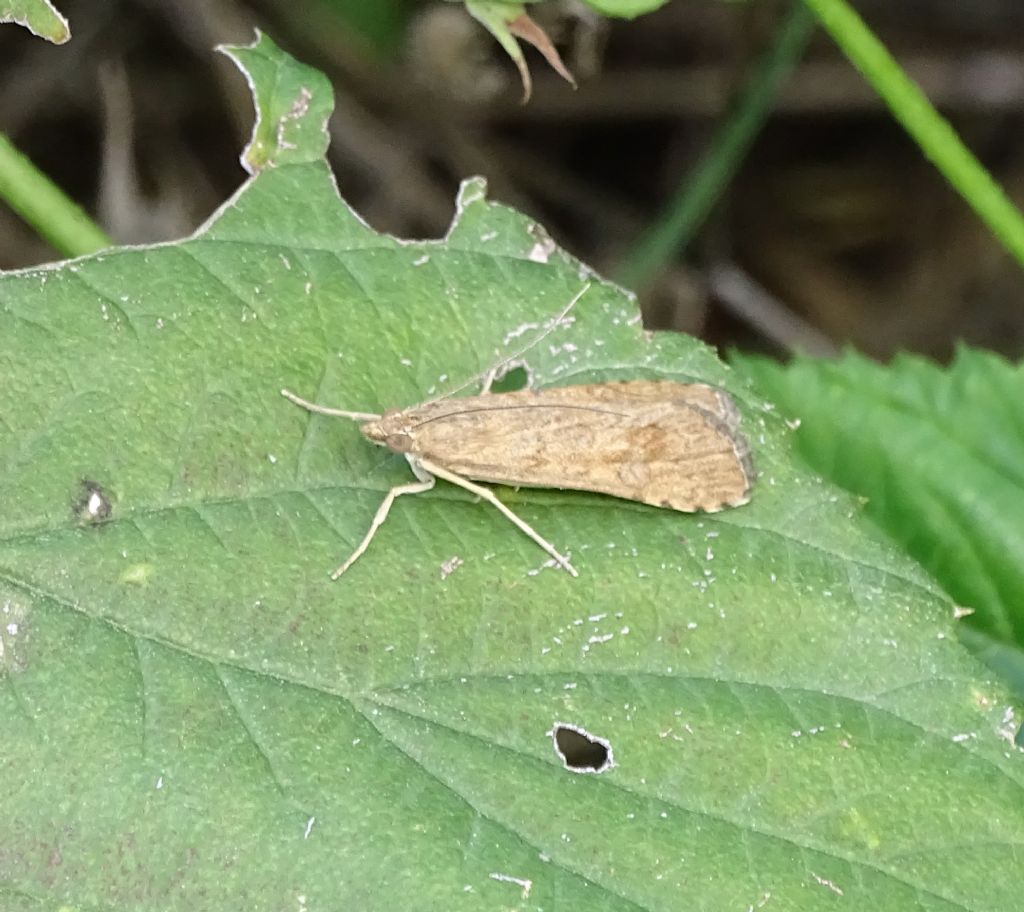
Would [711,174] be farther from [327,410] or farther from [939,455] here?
[327,410]

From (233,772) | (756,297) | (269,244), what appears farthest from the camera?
(756,297)

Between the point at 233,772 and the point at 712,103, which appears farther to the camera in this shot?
Answer: the point at 712,103

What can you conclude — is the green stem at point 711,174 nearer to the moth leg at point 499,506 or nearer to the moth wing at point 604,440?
the moth wing at point 604,440

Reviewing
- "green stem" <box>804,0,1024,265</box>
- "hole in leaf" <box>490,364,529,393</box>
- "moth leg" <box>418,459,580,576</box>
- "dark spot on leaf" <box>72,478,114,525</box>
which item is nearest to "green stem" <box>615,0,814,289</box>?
"green stem" <box>804,0,1024,265</box>

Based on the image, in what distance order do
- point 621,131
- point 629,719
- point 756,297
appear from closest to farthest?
point 629,719
point 756,297
point 621,131

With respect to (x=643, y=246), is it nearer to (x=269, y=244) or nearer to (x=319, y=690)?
(x=269, y=244)

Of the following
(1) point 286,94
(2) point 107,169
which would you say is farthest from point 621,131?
(1) point 286,94

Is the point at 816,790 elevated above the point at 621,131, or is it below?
below
